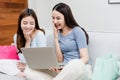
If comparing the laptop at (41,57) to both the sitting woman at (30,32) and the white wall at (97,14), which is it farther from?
the white wall at (97,14)

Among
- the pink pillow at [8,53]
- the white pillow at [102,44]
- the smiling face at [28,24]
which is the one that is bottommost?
the pink pillow at [8,53]

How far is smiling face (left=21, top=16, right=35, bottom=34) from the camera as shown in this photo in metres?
1.97

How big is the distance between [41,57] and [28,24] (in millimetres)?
496

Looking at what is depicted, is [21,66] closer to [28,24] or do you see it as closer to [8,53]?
[8,53]

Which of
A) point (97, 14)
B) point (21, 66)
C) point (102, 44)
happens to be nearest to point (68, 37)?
point (102, 44)

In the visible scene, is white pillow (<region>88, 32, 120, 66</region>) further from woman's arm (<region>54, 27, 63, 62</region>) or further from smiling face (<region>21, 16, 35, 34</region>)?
smiling face (<region>21, 16, 35, 34</region>)

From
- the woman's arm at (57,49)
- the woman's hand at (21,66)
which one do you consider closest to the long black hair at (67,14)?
the woman's arm at (57,49)

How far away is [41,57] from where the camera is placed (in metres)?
1.57

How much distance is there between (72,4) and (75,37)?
1.19 meters

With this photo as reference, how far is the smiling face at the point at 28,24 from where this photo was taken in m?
1.97

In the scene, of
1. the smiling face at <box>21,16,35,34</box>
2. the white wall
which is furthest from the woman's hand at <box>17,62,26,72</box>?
the white wall

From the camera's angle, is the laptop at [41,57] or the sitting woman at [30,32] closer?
the laptop at [41,57]

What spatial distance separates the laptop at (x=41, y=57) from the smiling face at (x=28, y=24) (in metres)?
0.41

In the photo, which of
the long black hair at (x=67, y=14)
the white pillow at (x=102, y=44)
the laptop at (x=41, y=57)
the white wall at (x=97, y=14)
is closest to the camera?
the laptop at (x=41, y=57)
